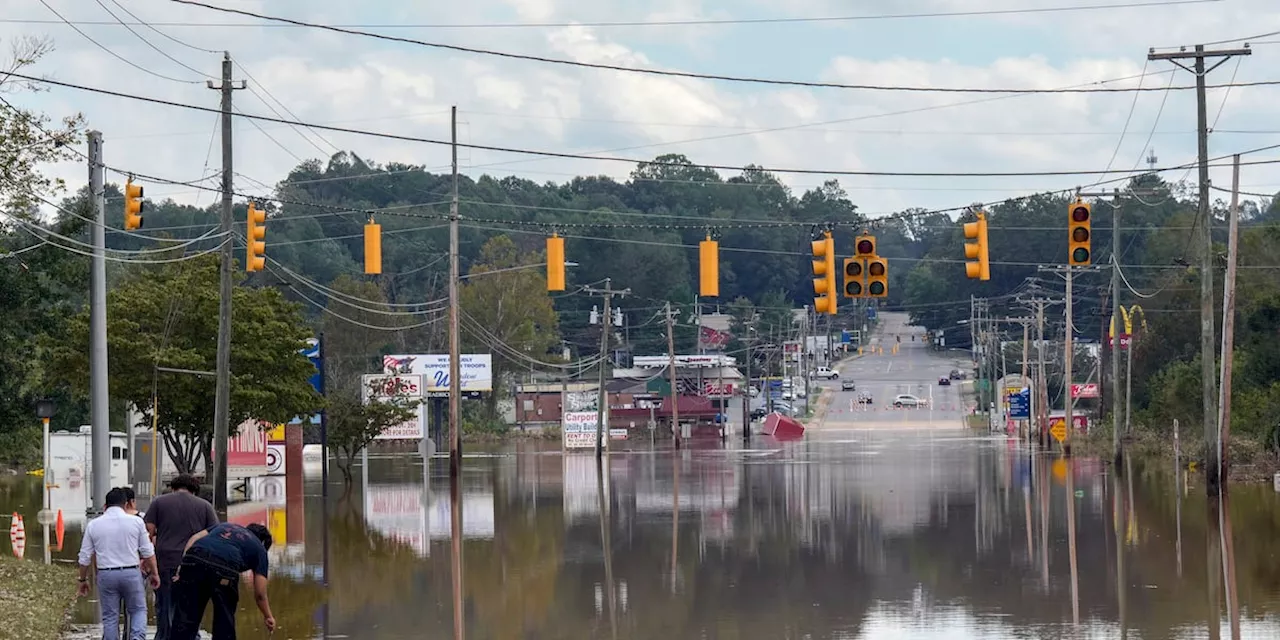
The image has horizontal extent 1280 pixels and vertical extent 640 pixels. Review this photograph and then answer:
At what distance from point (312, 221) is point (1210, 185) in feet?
392

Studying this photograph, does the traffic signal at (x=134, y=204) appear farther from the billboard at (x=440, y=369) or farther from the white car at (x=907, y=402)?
the white car at (x=907, y=402)

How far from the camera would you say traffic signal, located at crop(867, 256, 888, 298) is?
2869 centimetres

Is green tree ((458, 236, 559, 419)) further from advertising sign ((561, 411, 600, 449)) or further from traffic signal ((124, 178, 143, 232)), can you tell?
traffic signal ((124, 178, 143, 232))

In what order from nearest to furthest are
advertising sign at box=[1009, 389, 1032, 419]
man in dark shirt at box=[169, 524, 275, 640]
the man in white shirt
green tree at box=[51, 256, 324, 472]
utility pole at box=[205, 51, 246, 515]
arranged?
man in dark shirt at box=[169, 524, 275, 640] < the man in white shirt < utility pole at box=[205, 51, 246, 515] < green tree at box=[51, 256, 324, 472] < advertising sign at box=[1009, 389, 1032, 419]

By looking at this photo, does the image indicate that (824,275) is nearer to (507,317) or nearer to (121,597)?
(121,597)

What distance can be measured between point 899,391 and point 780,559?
128 metres

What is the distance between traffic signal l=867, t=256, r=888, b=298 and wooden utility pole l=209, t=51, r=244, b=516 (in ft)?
41.7

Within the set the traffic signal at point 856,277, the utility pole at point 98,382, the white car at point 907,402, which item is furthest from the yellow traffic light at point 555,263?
the white car at point 907,402

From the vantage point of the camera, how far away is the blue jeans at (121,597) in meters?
15.5

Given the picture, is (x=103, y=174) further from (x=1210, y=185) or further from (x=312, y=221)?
(x=312, y=221)

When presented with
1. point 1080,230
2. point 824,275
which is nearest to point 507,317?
point 824,275

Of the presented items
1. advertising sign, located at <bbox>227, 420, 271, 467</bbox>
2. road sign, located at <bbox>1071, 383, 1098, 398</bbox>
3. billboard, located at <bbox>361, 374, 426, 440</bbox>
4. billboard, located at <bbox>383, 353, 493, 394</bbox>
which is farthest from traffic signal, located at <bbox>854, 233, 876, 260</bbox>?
road sign, located at <bbox>1071, 383, 1098, 398</bbox>

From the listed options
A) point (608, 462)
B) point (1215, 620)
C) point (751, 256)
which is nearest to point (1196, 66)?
point (1215, 620)

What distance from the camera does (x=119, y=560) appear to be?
50.7 ft
